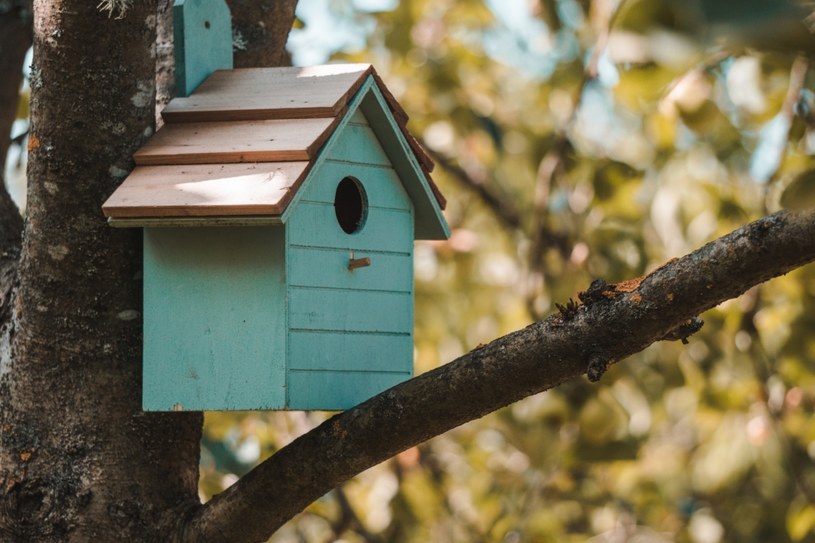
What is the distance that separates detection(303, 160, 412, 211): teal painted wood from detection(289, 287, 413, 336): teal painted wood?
0.15 metres

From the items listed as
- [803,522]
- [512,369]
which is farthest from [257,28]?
[803,522]

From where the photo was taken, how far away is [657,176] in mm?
4949

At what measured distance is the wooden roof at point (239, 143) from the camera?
1431 mm

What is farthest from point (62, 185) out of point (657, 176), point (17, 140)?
point (657, 176)

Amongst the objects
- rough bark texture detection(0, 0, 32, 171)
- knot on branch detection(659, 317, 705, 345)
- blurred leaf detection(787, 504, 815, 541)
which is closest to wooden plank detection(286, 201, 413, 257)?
knot on branch detection(659, 317, 705, 345)

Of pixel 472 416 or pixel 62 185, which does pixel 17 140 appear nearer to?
pixel 62 185

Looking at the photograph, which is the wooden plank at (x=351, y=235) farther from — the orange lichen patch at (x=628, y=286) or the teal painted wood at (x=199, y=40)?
the orange lichen patch at (x=628, y=286)

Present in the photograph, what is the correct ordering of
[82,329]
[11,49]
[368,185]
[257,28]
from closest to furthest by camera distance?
1. [82,329]
2. [368,185]
3. [257,28]
4. [11,49]

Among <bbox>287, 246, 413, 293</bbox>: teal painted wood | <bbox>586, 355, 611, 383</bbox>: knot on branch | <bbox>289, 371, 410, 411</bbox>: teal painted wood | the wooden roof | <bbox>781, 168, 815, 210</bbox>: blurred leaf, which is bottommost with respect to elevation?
<bbox>289, 371, 410, 411</bbox>: teal painted wood

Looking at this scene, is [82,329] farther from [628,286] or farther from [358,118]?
[628,286]

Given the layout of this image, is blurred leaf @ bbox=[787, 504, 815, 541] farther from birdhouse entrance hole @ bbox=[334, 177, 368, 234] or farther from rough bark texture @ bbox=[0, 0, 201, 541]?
rough bark texture @ bbox=[0, 0, 201, 541]

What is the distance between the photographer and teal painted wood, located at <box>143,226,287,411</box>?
5.02ft

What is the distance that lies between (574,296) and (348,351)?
1.60 metres

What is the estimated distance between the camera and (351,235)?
172 cm
